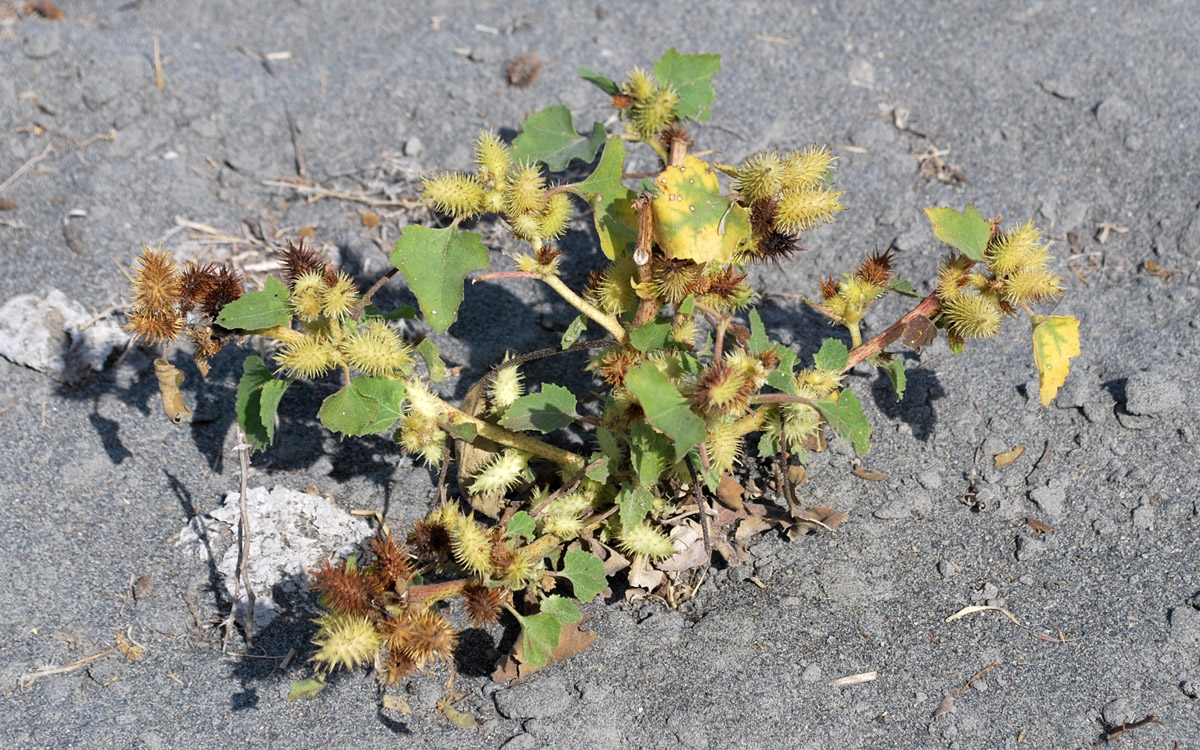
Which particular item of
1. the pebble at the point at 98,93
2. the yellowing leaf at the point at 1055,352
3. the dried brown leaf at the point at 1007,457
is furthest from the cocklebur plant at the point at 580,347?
the pebble at the point at 98,93

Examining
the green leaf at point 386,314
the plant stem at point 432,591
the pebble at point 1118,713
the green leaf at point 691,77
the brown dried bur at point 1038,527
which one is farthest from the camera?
the green leaf at point 691,77

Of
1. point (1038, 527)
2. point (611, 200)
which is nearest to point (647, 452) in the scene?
point (611, 200)

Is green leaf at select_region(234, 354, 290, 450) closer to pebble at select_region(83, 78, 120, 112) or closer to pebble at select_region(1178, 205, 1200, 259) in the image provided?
pebble at select_region(83, 78, 120, 112)

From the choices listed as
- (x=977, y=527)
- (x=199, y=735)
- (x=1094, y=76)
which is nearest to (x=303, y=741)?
(x=199, y=735)

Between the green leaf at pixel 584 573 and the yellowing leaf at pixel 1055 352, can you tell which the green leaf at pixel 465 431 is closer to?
the green leaf at pixel 584 573

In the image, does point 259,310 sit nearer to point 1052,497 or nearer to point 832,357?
point 832,357
